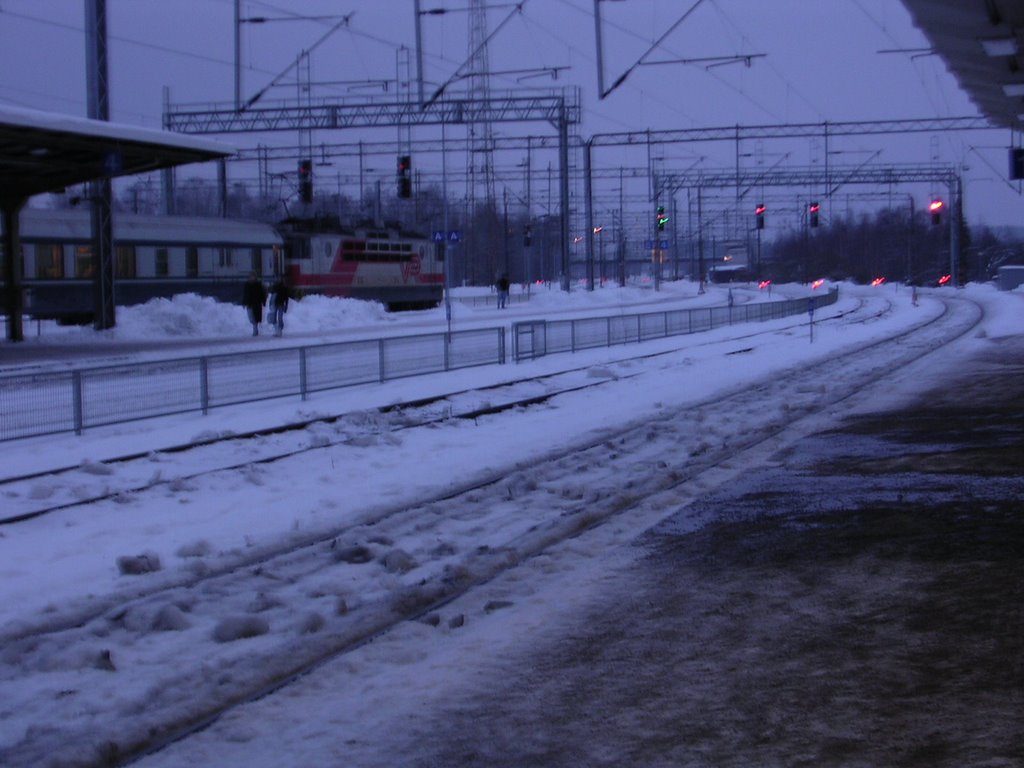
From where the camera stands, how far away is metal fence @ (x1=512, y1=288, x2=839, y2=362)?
3086 centimetres

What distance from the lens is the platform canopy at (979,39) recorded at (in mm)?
18094

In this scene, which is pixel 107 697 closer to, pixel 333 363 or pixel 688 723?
pixel 688 723

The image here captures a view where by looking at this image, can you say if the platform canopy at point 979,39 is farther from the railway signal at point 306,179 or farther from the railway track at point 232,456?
the railway signal at point 306,179

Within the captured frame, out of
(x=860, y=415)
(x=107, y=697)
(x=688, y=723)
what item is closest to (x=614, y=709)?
(x=688, y=723)

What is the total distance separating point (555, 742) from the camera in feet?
18.7

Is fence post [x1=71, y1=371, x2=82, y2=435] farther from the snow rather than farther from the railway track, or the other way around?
the railway track

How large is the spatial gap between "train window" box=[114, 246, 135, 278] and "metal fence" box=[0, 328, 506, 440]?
68.1 feet

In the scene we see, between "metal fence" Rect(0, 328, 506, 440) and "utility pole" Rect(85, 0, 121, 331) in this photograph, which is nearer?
"metal fence" Rect(0, 328, 506, 440)

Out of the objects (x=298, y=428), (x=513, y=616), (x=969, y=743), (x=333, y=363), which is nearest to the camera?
(x=969, y=743)

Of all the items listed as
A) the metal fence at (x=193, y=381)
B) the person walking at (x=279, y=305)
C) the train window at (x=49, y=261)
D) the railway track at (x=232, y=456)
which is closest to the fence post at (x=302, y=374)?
the metal fence at (x=193, y=381)

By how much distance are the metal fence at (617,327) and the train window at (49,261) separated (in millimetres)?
17333

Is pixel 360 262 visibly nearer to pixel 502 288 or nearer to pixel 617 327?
pixel 502 288

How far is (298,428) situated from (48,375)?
3.27 meters

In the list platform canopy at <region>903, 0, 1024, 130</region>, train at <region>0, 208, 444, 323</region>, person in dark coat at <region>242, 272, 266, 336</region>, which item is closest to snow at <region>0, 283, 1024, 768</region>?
platform canopy at <region>903, 0, 1024, 130</region>
